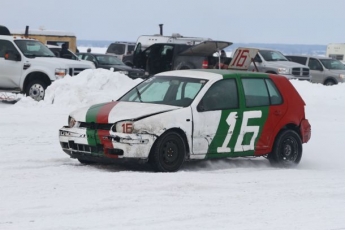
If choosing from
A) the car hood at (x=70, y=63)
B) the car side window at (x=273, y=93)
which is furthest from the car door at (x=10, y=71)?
the car side window at (x=273, y=93)

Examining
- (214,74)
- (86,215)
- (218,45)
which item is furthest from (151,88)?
(218,45)

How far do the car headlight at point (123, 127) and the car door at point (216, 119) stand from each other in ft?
3.24

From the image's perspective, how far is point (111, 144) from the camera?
10.9 metres

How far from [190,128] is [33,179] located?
2.37m

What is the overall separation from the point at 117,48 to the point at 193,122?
3259cm

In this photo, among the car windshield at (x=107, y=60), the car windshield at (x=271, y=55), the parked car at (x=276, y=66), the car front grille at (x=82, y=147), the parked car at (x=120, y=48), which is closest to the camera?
the car front grille at (x=82, y=147)

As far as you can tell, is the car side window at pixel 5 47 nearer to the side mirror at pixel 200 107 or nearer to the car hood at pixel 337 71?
the side mirror at pixel 200 107

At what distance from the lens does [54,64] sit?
72.9ft

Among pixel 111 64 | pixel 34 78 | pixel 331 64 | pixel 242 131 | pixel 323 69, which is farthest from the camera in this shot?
pixel 331 64

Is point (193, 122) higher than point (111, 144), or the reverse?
point (193, 122)

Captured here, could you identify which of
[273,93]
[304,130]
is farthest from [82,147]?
[304,130]

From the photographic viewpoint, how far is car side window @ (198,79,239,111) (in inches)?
460

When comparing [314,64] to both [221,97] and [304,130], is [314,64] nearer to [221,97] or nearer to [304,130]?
[304,130]

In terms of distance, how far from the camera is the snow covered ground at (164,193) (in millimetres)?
8039
